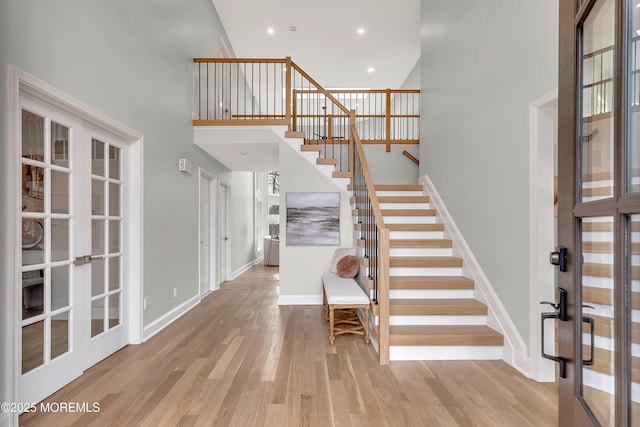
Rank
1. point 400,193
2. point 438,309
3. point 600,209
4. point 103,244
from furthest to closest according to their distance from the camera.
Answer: point 400,193
point 438,309
point 103,244
point 600,209

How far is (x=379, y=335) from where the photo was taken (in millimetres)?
2930

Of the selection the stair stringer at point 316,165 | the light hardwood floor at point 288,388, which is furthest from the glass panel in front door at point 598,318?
the stair stringer at point 316,165

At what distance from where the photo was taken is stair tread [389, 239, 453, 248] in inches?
162

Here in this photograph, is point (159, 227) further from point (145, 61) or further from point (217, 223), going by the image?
point (217, 223)

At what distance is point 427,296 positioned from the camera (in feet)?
11.7

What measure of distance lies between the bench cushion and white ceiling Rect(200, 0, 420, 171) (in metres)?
2.35

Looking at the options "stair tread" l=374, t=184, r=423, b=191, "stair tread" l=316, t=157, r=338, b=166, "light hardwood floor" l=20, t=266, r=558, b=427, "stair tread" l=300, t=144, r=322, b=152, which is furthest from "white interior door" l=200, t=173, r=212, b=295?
"stair tread" l=374, t=184, r=423, b=191

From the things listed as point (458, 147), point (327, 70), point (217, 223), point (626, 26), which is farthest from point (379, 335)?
point (327, 70)

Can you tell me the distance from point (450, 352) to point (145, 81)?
156 inches

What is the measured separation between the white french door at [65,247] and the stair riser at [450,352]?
103 inches

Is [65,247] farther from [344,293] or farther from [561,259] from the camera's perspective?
[561,259]

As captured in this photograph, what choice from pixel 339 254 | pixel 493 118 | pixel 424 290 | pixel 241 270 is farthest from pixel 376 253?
pixel 241 270

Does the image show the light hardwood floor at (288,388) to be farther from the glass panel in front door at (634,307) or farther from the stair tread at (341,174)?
the stair tread at (341,174)

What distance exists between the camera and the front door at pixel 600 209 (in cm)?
66
